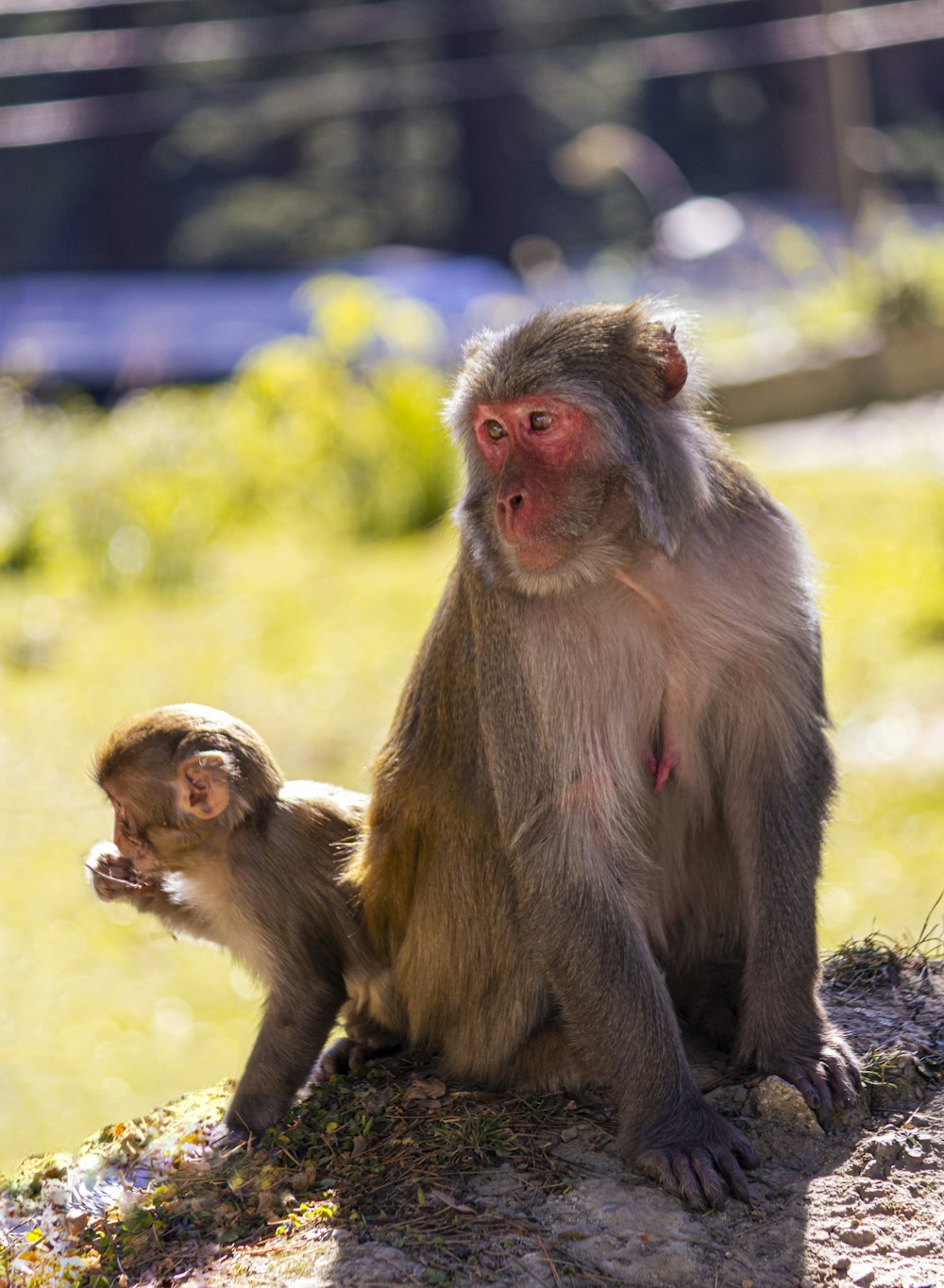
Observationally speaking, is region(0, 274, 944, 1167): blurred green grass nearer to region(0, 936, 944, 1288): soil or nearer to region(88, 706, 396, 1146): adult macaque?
region(88, 706, 396, 1146): adult macaque

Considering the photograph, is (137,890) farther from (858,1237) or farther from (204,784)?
(858,1237)

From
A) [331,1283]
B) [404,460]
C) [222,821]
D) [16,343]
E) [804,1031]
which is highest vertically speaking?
[16,343]

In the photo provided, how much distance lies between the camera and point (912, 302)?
45.5 feet

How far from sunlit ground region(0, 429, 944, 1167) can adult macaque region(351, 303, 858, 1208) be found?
2.74 feet

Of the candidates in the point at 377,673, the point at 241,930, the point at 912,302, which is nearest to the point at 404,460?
the point at 377,673

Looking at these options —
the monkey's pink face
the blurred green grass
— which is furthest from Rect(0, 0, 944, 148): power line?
the monkey's pink face

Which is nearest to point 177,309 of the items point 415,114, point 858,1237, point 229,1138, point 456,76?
point 415,114

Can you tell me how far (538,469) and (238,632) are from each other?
7457mm

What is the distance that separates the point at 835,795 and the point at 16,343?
15.6 metres

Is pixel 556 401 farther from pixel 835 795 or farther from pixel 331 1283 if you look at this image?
pixel 331 1283

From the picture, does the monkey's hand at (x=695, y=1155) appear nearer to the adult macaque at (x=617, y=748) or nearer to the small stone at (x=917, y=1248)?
the adult macaque at (x=617, y=748)

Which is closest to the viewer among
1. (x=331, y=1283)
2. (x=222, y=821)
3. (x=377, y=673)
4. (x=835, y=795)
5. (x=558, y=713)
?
(x=331, y=1283)

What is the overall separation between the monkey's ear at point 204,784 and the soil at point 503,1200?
0.78m

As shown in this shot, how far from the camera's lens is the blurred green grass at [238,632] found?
7035mm
